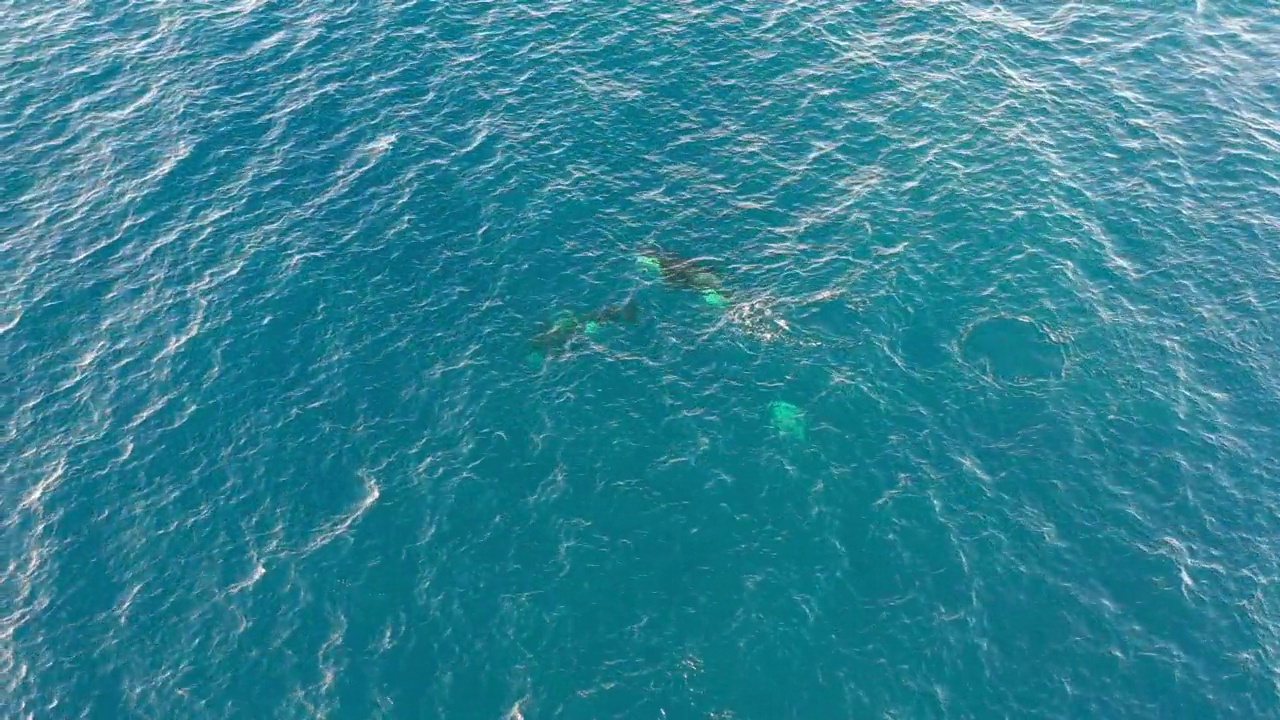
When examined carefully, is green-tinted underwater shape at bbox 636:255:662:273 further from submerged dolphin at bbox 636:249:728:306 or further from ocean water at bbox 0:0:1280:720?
ocean water at bbox 0:0:1280:720

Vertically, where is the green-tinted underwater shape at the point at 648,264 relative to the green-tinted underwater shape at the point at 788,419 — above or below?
above

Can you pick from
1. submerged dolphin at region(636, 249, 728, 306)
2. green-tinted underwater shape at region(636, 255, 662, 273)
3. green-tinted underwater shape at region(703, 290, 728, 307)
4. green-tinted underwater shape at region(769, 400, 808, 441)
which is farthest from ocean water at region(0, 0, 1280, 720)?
green-tinted underwater shape at region(636, 255, 662, 273)

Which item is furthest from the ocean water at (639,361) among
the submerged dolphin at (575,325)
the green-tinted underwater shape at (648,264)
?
the green-tinted underwater shape at (648,264)

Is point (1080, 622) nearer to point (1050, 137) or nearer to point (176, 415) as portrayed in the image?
point (1050, 137)

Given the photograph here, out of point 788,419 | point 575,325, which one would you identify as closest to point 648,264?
point 575,325

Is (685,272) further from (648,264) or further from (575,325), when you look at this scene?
(575,325)

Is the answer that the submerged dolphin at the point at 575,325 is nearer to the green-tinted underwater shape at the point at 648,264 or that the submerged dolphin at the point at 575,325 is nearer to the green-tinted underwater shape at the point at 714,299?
the green-tinted underwater shape at the point at 648,264
